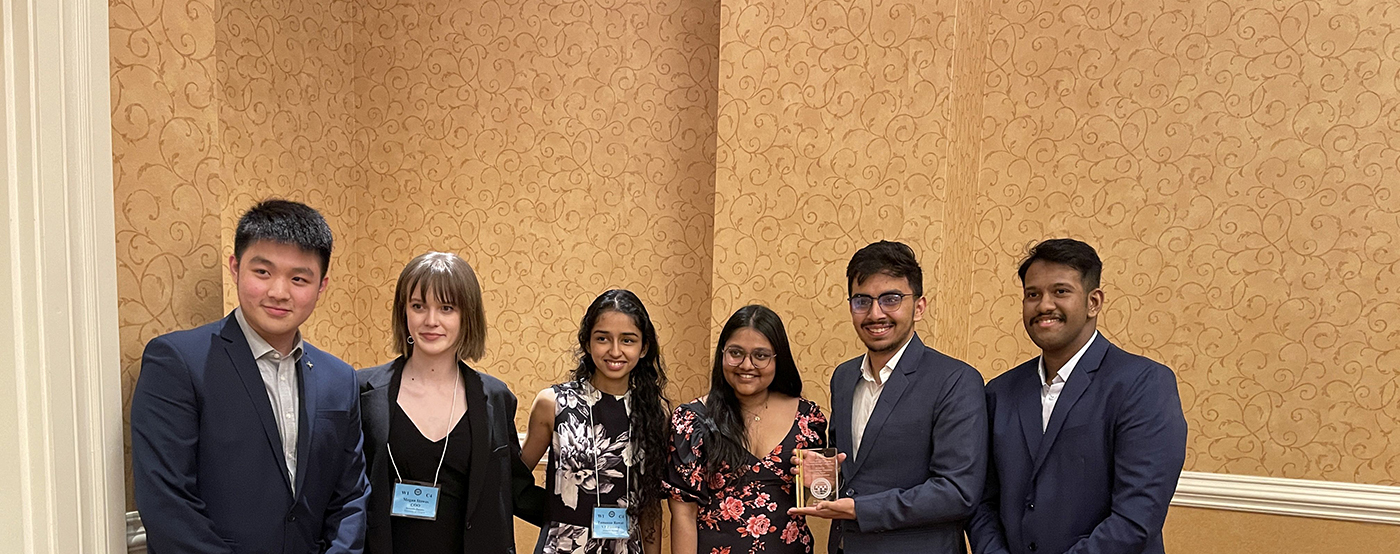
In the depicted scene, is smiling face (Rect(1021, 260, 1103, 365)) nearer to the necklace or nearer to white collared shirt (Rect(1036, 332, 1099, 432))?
white collared shirt (Rect(1036, 332, 1099, 432))

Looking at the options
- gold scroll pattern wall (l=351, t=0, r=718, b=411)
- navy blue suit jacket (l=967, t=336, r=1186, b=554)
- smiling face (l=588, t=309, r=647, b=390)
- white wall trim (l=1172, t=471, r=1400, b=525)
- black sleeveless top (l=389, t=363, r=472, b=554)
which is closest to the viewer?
navy blue suit jacket (l=967, t=336, r=1186, b=554)

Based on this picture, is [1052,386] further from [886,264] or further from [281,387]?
[281,387]

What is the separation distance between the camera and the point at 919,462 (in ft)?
7.94

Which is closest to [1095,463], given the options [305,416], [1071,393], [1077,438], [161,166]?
[1077,438]

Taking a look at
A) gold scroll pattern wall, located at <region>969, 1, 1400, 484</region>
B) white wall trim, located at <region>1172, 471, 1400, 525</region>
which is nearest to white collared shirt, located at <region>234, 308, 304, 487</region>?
gold scroll pattern wall, located at <region>969, 1, 1400, 484</region>

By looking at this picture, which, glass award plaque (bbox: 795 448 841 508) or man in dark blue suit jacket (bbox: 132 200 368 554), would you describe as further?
glass award plaque (bbox: 795 448 841 508)

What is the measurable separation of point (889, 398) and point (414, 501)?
49.1 inches

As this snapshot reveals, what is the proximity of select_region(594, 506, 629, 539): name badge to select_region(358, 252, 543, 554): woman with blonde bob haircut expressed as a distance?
23 centimetres

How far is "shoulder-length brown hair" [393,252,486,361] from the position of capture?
2385mm

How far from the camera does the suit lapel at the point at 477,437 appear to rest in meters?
2.40

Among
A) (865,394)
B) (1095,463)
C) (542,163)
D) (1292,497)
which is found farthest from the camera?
(542,163)

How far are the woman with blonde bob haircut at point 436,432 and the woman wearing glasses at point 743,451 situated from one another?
49cm

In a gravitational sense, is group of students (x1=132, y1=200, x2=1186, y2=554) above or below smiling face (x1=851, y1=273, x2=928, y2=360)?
below

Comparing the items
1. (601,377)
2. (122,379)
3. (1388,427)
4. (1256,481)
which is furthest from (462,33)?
(1388,427)
